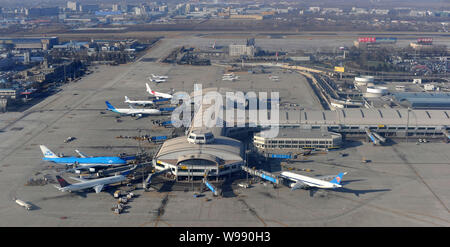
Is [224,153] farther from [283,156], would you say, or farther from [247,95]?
[247,95]

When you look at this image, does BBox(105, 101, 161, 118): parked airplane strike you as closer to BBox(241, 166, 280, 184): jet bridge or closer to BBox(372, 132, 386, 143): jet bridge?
BBox(241, 166, 280, 184): jet bridge

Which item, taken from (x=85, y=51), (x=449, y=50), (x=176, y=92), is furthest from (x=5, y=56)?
(x=449, y=50)

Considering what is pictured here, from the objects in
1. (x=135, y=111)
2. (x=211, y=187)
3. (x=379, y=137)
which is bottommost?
(x=211, y=187)

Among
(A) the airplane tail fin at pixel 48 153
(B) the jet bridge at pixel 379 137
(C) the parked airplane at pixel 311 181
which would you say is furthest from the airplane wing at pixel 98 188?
(B) the jet bridge at pixel 379 137

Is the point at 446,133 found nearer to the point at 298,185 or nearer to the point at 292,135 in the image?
the point at 292,135

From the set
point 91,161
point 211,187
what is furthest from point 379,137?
point 91,161
